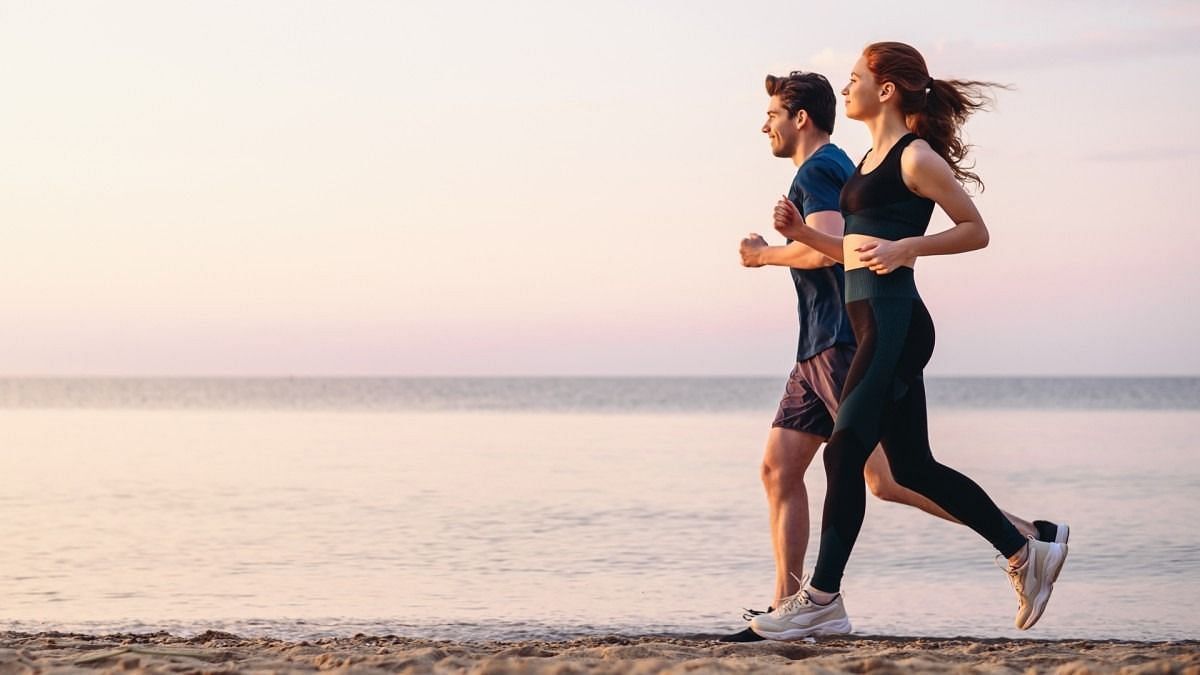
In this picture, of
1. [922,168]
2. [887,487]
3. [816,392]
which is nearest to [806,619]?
[887,487]

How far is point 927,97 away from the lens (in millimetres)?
4477

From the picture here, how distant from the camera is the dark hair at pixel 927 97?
4.45m

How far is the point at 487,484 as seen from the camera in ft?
39.8

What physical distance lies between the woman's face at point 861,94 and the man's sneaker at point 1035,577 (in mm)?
1492

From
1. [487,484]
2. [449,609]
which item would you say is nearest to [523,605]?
[449,609]

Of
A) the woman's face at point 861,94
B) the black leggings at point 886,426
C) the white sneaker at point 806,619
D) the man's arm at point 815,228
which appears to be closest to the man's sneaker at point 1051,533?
the black leggings at point 886,426

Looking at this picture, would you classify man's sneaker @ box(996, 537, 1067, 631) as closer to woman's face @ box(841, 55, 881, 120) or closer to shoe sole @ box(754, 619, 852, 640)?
shoe sole @ box(754, 619, 852, 640)

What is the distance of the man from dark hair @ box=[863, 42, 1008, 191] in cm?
43

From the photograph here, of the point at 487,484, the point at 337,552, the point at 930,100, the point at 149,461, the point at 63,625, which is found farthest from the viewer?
the point at 149,461

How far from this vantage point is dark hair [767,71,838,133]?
4957 mm

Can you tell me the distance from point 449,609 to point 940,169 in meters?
3.32

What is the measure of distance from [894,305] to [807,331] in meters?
0.58

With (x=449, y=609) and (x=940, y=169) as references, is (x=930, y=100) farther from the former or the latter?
(x=449, y=609)

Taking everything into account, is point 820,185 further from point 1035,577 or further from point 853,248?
point 1035,577
